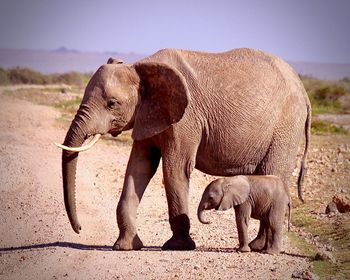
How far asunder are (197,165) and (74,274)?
6.80 ft

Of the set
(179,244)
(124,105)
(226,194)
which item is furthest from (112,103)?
(179,244)

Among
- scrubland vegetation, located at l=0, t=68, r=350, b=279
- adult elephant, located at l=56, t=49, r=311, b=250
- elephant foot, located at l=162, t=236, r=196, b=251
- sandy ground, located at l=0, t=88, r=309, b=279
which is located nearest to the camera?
sandy ground, located at l=0, t=88, r=309, b=279

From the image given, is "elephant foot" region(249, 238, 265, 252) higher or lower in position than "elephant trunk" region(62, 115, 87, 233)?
lower

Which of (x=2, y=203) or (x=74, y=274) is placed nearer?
Answer: (x=74, y=274)

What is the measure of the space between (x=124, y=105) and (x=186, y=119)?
715 millimetres

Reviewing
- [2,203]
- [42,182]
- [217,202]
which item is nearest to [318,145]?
[42,182]

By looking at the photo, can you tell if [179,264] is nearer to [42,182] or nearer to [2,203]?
[2,203]

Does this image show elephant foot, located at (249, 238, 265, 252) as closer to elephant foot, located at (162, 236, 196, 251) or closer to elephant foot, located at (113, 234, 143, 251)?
elephant foot, located at (162, 236, 196, 251)

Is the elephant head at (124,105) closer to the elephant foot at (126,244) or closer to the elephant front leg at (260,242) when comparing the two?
the elephant foot at (126,244)

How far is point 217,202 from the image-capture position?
9148mm

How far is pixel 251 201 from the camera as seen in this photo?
916 cm

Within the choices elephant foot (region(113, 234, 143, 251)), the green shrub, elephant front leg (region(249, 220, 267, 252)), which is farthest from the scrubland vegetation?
the green shrub

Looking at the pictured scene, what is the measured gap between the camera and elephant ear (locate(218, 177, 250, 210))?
908cm

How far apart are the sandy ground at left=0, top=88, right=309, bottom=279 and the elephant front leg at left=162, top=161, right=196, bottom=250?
0.55ft
